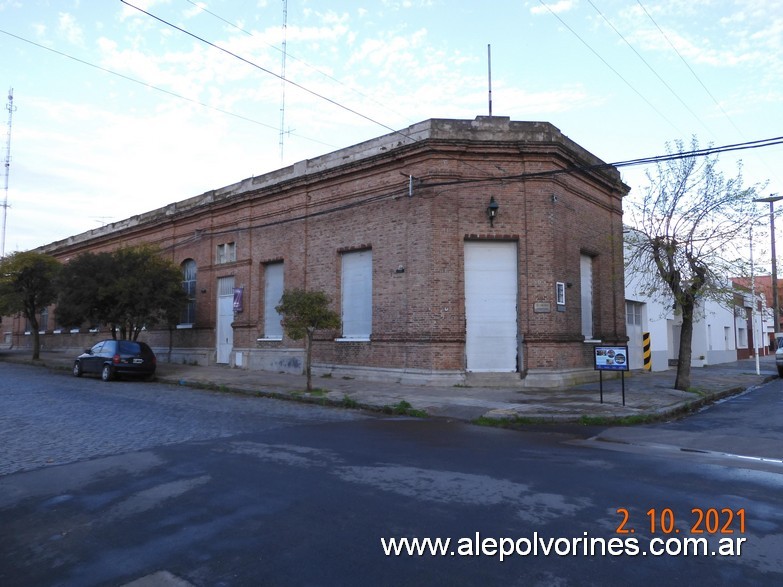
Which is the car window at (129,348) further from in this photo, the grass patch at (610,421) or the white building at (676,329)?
the white building at (676,329)

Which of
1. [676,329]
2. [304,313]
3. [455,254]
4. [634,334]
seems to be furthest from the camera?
[676,329]

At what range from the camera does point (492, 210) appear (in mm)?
16625

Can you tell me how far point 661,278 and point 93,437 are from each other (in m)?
15.1

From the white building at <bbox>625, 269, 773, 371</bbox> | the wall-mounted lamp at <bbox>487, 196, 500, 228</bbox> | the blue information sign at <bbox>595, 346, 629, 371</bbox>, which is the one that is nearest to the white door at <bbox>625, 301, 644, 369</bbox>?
the white building at <bbox>625, 269, 773, 371</bbox>

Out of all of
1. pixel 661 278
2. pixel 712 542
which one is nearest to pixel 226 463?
pixel 712 542

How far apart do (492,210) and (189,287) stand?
16.0 meters

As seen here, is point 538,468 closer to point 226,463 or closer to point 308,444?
point 308,444

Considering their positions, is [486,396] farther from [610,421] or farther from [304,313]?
[304,313]

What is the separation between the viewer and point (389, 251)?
17672 millimetres

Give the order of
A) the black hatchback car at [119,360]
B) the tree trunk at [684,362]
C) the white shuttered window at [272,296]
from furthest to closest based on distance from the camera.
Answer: the white shuttered window at [272,296] → the black hatchback car at [119,360] → the tree trunk at [684,362]

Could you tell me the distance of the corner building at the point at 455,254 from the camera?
16484 millimetres

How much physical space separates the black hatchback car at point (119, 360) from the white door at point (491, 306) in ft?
37.7

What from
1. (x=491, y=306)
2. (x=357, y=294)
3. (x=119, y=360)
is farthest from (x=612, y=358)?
(x=119, y=360)

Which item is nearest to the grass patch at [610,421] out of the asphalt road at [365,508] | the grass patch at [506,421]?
the grass patch at [506,421]
